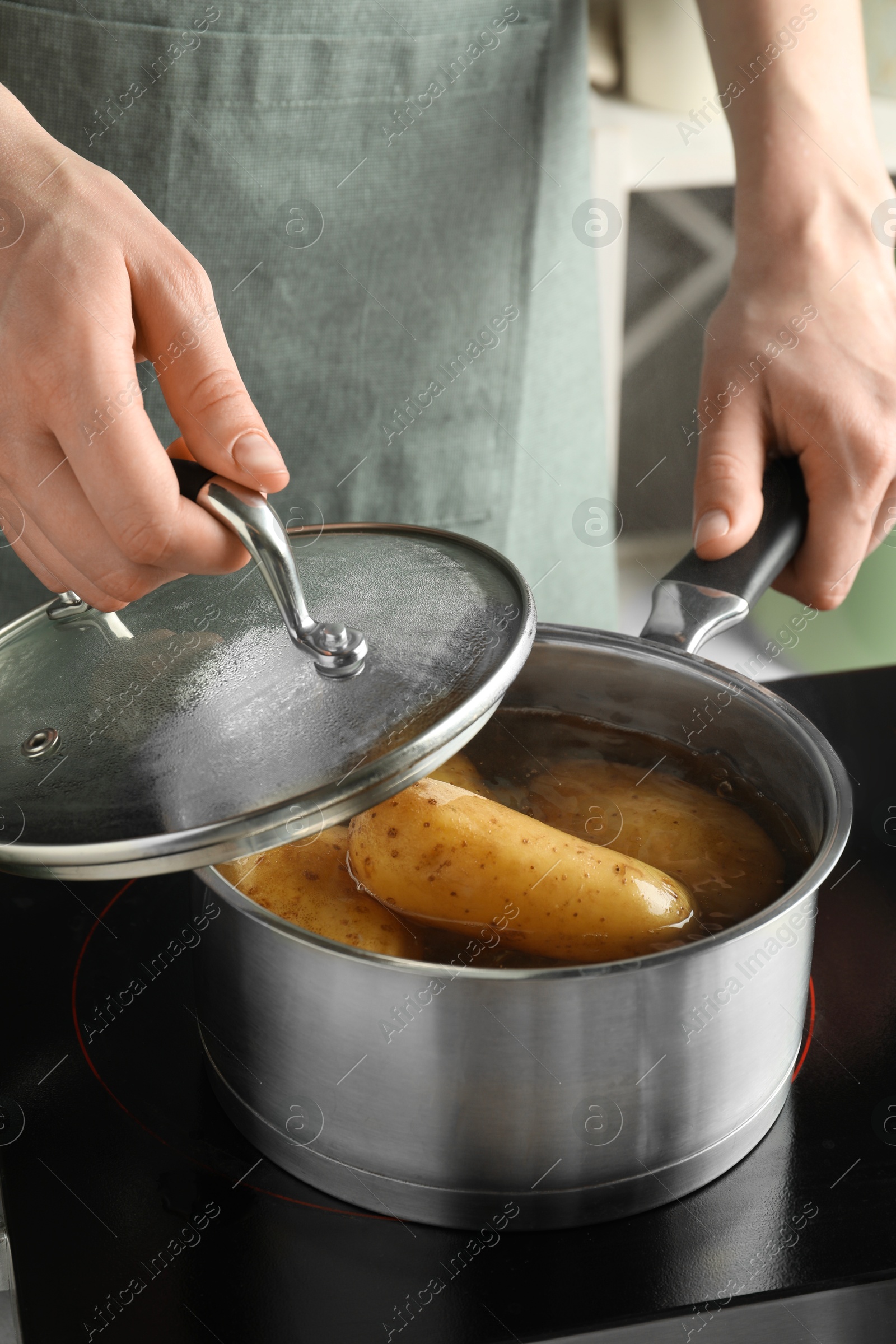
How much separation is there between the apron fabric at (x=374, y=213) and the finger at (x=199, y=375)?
15.7 inches

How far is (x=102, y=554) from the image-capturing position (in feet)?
1.67

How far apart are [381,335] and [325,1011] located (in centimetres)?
70

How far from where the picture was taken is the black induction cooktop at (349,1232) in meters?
0.43

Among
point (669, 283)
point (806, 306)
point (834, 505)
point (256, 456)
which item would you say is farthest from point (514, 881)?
point (669, 283)

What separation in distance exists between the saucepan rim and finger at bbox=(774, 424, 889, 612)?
19 centimetres

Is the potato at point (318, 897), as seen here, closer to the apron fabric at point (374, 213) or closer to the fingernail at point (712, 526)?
the fingernail at point (712, 526)

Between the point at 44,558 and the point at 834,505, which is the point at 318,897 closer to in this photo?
the point at 44,558

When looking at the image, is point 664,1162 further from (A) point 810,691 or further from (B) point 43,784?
(A) point 810,691

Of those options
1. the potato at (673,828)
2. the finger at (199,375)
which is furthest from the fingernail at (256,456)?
the potato at (673,828)

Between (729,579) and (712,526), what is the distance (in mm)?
34

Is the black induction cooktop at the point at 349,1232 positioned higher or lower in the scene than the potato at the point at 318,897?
lower

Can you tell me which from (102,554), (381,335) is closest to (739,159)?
(381,335)

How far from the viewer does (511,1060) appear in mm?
412

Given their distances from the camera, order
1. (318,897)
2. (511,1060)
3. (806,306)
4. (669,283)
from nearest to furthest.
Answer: (511,1060) < (318,897) < (806,306) < (669,283)
